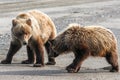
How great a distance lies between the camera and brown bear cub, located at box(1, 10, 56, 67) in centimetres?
1109

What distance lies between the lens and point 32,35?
1134 cm

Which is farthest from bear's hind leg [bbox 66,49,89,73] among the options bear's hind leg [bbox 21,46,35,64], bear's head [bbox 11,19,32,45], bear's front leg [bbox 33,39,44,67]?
bear's hind leg [bbox 21,46,35,64]

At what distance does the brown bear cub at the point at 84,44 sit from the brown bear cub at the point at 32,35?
0.70m

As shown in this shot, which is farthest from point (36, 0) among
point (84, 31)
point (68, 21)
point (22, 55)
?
point (84, 31)

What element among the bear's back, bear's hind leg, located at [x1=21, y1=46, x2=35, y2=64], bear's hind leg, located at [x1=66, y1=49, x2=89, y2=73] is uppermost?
the bear's back

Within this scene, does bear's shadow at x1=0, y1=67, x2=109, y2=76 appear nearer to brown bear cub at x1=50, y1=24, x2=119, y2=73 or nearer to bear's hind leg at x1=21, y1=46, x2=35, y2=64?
brown bear cub at x1=50, y1=24, x2=119, y2=73

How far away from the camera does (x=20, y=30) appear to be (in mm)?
11055

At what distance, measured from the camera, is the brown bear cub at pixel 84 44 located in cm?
1041

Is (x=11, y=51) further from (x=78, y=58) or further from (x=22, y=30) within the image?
(x=78, y=58)

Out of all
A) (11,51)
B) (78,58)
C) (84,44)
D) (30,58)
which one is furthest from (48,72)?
(11,51)

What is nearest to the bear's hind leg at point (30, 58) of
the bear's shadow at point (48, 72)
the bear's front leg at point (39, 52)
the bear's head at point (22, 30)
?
the bear's front leg at point (39, 52)

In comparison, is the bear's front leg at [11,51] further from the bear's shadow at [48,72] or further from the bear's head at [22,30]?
the bear's shadow at [48,72]

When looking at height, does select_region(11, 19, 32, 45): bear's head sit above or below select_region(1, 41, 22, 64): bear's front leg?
above

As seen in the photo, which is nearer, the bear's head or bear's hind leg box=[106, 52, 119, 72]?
bear's hind leg box=[106, 52, 119, 72]
